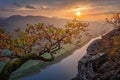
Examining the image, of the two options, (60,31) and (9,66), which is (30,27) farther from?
(9,66)

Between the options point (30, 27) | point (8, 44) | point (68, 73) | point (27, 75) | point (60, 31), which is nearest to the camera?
point (8, 44)

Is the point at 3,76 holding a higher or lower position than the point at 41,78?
higher

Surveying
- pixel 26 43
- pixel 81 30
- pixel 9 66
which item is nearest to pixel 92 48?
pixel 81 30

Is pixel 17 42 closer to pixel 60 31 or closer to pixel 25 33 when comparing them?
pixel 25 33

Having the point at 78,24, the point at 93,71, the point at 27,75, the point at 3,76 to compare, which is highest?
the point at 78,24

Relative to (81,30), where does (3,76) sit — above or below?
below

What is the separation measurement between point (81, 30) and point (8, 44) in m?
8.48

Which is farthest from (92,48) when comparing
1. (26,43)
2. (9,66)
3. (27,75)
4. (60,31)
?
(27,75)

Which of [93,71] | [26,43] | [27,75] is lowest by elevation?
[27,75]

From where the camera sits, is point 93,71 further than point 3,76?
Yes

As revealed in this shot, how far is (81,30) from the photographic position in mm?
25047

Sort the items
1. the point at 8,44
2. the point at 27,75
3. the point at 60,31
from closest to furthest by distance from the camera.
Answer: the point at 8,44
the point at 60,31
the point at 27,75

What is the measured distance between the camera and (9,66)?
17.1 meters

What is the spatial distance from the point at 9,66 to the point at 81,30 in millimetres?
10775
